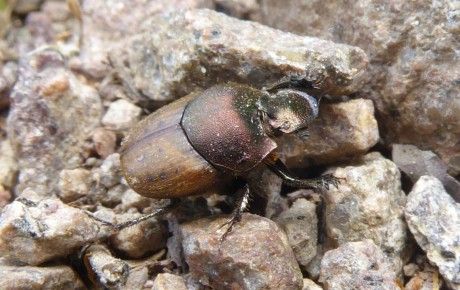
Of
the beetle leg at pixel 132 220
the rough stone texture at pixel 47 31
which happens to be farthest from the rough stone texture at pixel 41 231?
the rough stone texture at pixel 47 31

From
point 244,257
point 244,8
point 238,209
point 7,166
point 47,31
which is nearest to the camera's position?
point 244,257

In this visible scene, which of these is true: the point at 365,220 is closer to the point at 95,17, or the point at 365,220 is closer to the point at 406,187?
the point at 406,187

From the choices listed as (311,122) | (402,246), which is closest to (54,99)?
(311,122)

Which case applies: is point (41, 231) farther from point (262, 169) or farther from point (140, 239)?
point (262, 169)

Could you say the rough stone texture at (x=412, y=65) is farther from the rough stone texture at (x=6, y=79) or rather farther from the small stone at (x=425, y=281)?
the rough stone texture at (x=6, y=79)

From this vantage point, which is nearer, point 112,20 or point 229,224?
point 229,224

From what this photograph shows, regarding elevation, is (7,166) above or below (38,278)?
below

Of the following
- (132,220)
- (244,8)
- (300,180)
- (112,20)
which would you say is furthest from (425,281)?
(112,20)
